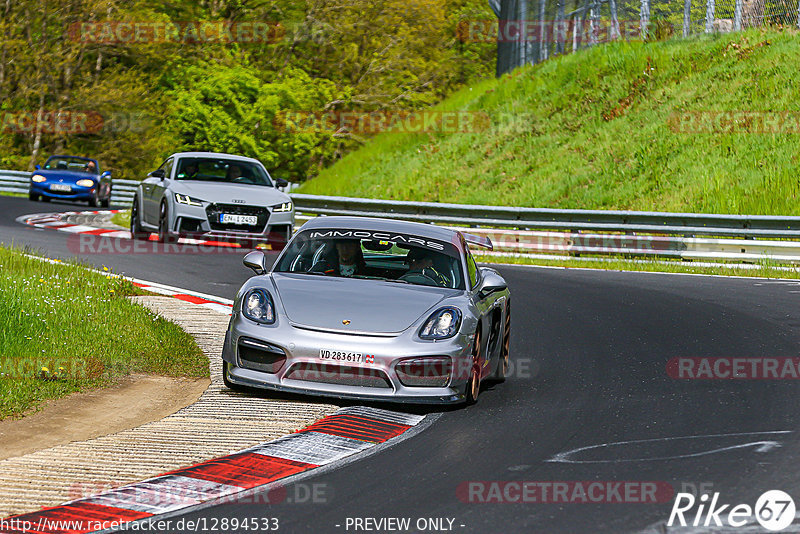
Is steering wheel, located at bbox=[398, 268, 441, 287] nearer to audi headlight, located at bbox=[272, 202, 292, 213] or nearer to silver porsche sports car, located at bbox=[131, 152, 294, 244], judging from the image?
silver porsche sports car, located at bbox=[131, 152, 294, 244]

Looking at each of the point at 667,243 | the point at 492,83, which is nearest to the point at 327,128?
the point at 492,83

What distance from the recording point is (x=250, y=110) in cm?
4512

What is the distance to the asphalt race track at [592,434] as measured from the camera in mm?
5664

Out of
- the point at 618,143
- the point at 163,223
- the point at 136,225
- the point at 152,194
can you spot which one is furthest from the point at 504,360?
the point at 618,143

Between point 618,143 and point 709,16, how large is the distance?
4533 mm

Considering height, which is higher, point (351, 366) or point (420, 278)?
point (420, 278)

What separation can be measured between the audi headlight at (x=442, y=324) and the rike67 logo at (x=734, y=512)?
2.81m

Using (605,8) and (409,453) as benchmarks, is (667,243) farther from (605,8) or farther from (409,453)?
(409,453)

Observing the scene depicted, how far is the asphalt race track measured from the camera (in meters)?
5.66

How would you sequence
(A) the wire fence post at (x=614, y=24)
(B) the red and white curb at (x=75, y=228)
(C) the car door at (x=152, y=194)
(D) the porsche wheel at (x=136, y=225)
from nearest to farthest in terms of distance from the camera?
1. (C) the car door at (x=152, y=194)
2. (D) the porsche wheel at (x=136, y=225)
3. (B) the red and white curb at (x=75, y=228)
4. (A) the wire fence post at (x=614, y=24)

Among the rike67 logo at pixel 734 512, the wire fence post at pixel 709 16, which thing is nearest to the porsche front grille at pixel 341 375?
the rike67 logo at pixel 734 512

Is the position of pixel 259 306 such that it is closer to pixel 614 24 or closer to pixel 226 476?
pixel 226 476

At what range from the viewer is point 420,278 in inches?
371

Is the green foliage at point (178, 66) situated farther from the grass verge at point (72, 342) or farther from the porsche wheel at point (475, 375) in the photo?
the porsche wheel at point (475, 375)
